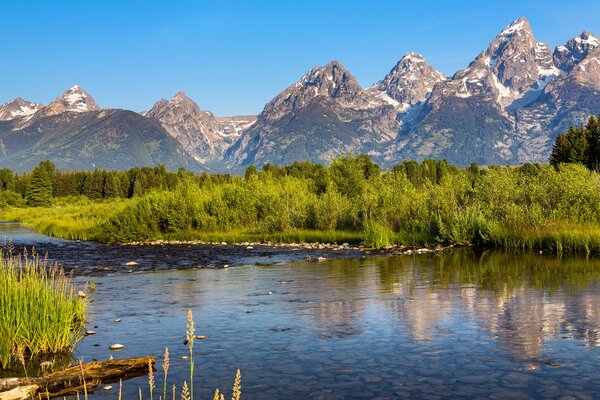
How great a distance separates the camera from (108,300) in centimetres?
2538

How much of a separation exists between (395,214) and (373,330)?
33052 millimetres

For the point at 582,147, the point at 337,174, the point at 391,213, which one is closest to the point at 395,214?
the point at 391,213

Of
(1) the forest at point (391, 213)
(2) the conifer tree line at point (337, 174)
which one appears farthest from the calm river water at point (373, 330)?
(2) the conifer tree line at point (337, 174)

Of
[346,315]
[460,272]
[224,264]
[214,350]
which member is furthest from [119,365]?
[224,264]

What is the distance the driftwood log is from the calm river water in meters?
0.67

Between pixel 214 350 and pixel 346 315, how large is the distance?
5.91 m

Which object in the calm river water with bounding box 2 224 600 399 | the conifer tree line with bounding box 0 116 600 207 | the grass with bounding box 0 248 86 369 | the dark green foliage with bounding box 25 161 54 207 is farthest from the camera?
the dark green foliage with bounding box 25 161 54 207

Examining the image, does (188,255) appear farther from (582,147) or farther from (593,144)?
(593,144)

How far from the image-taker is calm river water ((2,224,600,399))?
13.4 metres

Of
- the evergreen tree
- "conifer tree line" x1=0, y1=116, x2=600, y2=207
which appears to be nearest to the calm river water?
"conifer tree line" x1=0, y1=116, x2=600, y2=207

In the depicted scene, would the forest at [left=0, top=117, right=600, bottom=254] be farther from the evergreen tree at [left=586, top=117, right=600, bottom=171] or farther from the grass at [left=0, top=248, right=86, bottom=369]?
the evergreen tree at [left=586, top=117, right=600, bottom=171]

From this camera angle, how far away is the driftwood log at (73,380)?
1239cm

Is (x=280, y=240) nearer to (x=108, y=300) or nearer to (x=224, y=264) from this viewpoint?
(x=224, y=264)

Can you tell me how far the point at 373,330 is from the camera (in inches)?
725
